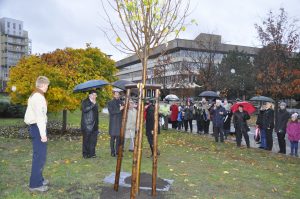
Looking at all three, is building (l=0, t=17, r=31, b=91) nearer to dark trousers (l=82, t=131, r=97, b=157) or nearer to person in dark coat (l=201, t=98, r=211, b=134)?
A: person in dark coat (l=201, t=98, r=211, b=134)

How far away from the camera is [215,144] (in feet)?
45.9

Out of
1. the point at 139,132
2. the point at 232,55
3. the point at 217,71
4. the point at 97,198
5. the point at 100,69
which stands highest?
the point at 232,55

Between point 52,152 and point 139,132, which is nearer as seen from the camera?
point 139,132

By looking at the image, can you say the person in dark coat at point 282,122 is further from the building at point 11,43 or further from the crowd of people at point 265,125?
the building at point 11,43

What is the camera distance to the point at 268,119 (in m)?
13.3

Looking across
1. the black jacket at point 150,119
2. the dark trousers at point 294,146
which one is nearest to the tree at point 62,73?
the black jacket at point 150,119

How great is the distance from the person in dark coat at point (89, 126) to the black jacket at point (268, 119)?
6.96 meters

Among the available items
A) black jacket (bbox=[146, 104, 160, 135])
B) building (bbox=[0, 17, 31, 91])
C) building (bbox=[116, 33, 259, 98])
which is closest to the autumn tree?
building (bbox=[116, 33, 259, 98])

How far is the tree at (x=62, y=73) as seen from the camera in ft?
44.0

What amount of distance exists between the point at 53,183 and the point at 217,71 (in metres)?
34.9

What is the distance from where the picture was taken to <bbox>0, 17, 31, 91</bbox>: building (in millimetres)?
102625

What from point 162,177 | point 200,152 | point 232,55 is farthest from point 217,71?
point 162,177

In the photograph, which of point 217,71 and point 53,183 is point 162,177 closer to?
point 53,183

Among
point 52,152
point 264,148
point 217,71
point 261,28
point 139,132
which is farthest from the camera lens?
point 217,71
